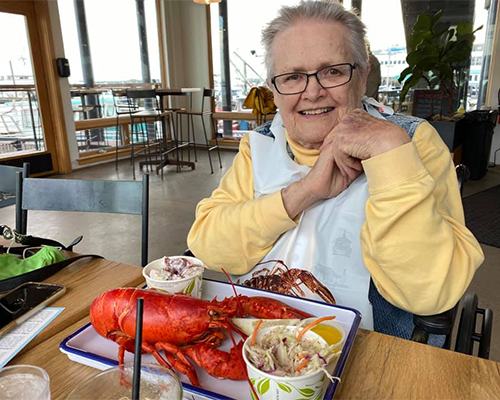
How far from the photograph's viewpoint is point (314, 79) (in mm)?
1025

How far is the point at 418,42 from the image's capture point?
4.35 metres

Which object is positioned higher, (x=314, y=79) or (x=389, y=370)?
(x=314, y=79)

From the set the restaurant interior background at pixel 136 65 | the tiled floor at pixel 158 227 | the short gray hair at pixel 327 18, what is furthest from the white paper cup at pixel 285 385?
the restaurant interior background at pixel 136 65

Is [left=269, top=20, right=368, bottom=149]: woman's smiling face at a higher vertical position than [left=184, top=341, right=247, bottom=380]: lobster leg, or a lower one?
higher

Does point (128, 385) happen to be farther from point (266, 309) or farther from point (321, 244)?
point (321, 244)

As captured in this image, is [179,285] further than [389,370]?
Yes

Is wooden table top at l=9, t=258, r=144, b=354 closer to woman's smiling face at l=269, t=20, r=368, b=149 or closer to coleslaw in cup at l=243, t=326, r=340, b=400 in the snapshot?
coleslaw in cup at l=243, t=326, r=340, b=400

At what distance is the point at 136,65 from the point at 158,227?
180 inches

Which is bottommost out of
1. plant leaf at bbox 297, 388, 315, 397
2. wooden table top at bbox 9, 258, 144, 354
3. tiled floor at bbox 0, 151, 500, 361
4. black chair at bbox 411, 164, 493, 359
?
tiled floor at bbox 0, 151, 500, 361

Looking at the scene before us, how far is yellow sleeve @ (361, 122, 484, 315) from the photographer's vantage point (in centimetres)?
77

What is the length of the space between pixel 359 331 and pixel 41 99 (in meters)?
5.69

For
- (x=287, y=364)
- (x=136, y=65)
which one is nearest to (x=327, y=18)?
(x=287, y=364)

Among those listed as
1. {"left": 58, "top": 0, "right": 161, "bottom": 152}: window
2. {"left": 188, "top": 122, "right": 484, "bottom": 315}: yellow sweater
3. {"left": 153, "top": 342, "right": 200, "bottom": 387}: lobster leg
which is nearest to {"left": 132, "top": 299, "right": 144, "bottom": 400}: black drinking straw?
{"left": 153, "top": 342, "right": 200, "bottom": 387}: lobster leg

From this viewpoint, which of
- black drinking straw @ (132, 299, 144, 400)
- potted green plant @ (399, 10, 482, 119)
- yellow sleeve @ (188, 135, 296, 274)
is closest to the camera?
black drinking straw @ (132, 299, 144, 400)
